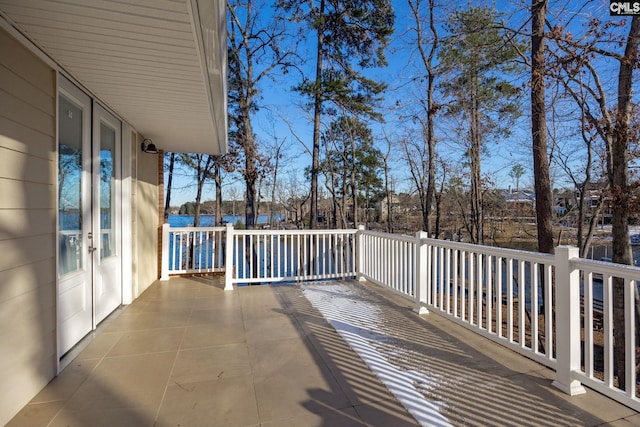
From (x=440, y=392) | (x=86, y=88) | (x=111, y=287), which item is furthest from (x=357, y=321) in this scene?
(x=86, y=88)

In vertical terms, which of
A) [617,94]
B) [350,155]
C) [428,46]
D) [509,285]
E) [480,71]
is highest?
[428,46]

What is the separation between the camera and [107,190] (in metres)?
3.62

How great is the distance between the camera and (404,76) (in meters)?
8.62

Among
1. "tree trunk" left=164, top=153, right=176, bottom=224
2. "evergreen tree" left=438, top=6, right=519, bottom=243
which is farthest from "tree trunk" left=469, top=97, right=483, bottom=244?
"tree trunk" left=164, top=153, right=176, bottom=224

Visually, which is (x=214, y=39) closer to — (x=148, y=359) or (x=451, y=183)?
(x=148, y=359)

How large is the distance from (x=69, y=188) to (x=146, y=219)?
231 cm

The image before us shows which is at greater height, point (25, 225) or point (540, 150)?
point (540, 150)

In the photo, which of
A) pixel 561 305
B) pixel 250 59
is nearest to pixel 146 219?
pixel 561 305

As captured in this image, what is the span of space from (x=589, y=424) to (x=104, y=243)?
419 centimetres

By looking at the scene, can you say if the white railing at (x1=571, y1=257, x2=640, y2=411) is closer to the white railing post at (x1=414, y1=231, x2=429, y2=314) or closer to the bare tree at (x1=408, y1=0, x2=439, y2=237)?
the white railing post at (x1=414, y1=231, x2=429, y2=314)

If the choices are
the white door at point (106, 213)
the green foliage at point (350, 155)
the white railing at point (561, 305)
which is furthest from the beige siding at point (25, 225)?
the green foliage at point (350, 155)

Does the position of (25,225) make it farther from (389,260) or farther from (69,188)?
(389,260)

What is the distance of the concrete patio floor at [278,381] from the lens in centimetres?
183

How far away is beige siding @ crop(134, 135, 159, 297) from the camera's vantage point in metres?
4.50
